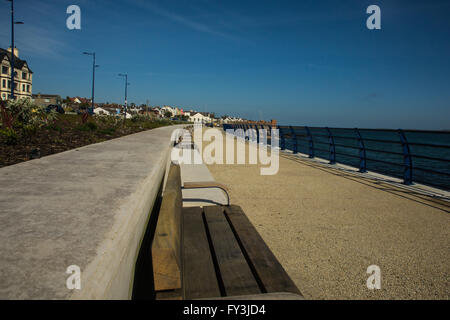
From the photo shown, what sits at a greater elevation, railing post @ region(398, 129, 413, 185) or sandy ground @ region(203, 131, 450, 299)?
railing post @ region(398, 129, 413, 185)

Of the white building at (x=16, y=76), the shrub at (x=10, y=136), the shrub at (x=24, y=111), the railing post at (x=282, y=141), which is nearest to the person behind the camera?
the shrub at (x=10, y=136)

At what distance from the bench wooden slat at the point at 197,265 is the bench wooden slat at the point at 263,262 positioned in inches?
11.1

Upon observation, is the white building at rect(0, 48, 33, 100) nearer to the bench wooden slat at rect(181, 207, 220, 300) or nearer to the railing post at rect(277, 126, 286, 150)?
the railing post at rect(277, 126, 286, 150)

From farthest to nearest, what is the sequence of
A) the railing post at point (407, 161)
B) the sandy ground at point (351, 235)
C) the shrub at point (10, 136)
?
1. the railing post at point (407, 161)
2. the shrub at point (10, 136)
3. the sandy ground at point (351, 235)

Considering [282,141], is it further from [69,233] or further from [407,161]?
[69,233]

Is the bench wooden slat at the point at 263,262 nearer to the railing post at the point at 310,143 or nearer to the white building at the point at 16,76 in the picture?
the railing post at the point at 310,143

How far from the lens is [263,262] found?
1.91m

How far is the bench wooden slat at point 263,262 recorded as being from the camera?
1650mm

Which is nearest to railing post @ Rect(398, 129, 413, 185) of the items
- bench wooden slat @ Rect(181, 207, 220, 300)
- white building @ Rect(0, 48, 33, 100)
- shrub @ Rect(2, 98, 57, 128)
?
bench wooden slat @ Rect(181, 207, 220, 300)

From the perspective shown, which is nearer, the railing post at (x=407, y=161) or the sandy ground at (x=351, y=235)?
the sandy ground at (x=351, y=235)

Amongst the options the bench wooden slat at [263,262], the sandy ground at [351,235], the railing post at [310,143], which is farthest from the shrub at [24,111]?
the railing post at [310,143]

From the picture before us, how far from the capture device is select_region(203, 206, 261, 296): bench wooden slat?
5.33 feet

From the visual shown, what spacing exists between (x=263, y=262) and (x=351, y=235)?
7.48 ft
